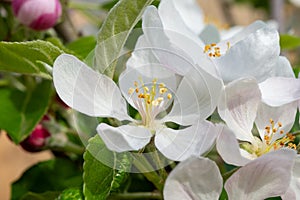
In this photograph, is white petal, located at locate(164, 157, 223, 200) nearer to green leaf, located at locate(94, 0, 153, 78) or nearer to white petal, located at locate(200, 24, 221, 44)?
green leaf, located at locate(94, 0, 153, 78)

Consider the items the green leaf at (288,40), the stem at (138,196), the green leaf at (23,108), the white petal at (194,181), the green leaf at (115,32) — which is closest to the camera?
the white petal at (194,181)

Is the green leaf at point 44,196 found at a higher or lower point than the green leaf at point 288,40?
lower

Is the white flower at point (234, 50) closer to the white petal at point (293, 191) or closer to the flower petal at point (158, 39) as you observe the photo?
the flower petal at point (158, 39)

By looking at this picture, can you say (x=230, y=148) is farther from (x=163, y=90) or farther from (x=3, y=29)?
(x=3, y=29)

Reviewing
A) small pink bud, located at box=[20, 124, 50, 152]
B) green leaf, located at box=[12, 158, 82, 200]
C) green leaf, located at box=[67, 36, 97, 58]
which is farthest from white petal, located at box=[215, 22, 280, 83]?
green leaf, located at box=[12, 158, 82, 200]

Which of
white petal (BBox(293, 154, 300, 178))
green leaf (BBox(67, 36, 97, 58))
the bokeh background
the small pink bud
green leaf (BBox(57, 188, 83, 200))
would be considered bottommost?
the bokeh background

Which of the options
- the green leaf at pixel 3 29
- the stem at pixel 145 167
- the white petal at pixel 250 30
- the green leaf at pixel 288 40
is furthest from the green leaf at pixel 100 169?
the green leaf at pixel 288 40

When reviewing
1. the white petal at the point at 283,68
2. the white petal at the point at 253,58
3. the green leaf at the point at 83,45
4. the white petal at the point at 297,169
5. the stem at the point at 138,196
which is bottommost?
the stem at the point at 138,196

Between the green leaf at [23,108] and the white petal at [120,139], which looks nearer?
the white petal at [120,139]

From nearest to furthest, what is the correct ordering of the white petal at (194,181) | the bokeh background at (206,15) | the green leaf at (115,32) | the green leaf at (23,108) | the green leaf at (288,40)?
the white petal at (194,181), the green leaf at (115,32), the green leaf at (23,108), the green leaf at (288,40), the bokeh background at (206,15)

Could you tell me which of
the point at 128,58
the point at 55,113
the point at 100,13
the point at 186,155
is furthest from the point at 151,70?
the point at 100,13
